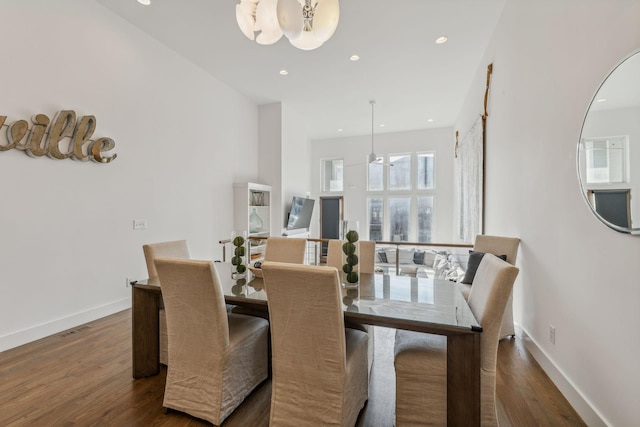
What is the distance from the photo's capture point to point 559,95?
6.79 ft

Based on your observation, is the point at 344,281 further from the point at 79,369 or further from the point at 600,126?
the point at 79,369

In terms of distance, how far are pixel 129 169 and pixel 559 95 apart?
14.3ft

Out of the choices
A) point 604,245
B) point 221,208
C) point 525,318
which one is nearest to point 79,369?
point 221,208

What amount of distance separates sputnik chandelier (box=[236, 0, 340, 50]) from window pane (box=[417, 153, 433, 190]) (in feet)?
21.0

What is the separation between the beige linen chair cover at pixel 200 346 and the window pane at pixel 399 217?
22.3 feet

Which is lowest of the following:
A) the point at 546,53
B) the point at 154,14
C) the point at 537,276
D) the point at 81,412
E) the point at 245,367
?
the point at 81,412

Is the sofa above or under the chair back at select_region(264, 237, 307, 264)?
under

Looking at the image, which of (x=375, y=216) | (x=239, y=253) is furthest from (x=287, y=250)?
(x=375, y=216)

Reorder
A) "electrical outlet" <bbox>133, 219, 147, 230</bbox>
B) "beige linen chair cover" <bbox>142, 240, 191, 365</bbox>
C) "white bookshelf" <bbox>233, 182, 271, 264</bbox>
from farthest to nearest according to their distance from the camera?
"white bookshelf" <bbox>233, 182, 271, 264</bbox>, "electrical outlet" <bbox>133, 219, 147, 230</bbox>, "beige linen chair cover" <bbox>142, 240, 191, 365</bbox>

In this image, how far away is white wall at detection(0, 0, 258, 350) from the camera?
262cm

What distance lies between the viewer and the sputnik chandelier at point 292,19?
74.2 inches

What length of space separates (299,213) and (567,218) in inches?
196

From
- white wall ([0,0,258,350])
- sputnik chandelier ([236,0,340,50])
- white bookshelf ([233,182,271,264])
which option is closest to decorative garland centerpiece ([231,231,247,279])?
sputnik chandelier ([236,0,340,50])

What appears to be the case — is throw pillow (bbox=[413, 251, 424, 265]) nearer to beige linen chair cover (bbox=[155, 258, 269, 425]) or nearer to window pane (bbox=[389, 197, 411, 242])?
window pane (bbox=[389, 197, 411, 242])
